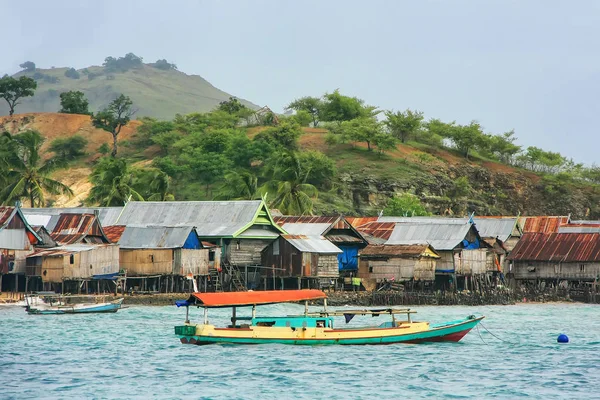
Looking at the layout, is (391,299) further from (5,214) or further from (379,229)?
(5,214)

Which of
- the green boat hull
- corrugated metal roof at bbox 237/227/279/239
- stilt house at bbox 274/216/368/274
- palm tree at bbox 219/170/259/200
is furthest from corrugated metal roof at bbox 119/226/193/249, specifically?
the green boat hull

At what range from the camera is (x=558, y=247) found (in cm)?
7712

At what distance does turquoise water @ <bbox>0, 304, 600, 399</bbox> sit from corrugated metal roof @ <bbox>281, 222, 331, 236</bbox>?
78.0 ft

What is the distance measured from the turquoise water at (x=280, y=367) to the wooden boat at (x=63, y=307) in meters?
4.70

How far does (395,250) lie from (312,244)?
21.4ft

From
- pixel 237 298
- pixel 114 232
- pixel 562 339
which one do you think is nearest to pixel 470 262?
pixel 114 232

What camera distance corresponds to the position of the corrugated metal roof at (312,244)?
→ 69188 mm

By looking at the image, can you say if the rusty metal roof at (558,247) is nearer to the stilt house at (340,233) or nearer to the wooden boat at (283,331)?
the stilt house at (340,233)

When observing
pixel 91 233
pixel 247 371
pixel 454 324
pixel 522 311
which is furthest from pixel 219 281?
pixel 247 371

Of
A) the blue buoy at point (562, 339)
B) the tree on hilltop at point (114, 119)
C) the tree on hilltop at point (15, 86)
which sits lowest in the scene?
the blue buoy at point (562, 339)

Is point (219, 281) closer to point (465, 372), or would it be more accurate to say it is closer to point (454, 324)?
point (454, 324)

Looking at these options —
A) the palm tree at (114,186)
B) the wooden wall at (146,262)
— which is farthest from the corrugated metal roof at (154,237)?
the palm tree at (114,186)

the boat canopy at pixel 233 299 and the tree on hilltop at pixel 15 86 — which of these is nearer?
the boat canopy at pixel 233 299

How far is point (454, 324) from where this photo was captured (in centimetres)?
4356
